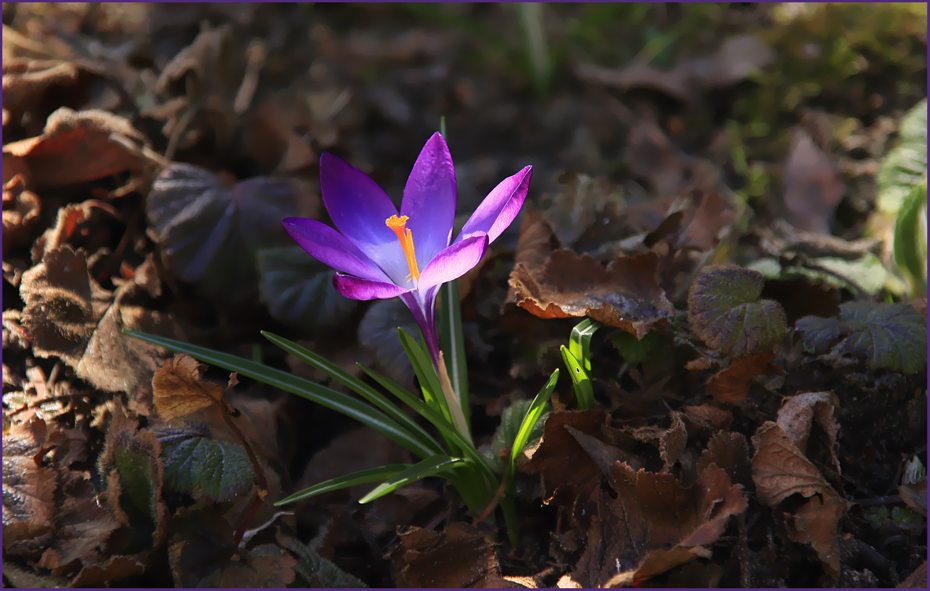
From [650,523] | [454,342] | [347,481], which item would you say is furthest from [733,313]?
[347,481]

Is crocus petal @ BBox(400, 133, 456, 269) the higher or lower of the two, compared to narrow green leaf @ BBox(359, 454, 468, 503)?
higher

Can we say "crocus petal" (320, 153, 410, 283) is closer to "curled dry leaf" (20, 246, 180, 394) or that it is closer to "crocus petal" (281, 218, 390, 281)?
"crocus petal" (281, 218, 390, 281)

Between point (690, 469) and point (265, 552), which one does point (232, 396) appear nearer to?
point (265, 552)

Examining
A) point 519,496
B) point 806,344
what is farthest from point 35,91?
point 806,344

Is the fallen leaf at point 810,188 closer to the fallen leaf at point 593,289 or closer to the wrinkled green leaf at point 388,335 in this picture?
the fallen leaf at point 593,289

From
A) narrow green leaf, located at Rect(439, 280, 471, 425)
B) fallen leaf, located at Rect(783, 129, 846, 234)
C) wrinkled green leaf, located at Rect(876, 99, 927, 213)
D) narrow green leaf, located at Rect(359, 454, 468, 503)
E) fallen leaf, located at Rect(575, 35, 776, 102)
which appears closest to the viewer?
narrow green leaf, located at Rect(359, 454, 468, 503)

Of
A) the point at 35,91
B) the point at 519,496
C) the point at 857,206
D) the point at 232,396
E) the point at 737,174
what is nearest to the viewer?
the point at 519,496

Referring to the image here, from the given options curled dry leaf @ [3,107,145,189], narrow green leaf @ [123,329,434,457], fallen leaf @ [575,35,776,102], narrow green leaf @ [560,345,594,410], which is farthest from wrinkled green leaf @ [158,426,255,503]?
fallen leaf @ [575,35,776,102]

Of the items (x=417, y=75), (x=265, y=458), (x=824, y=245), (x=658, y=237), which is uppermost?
(x=417, y=75)
